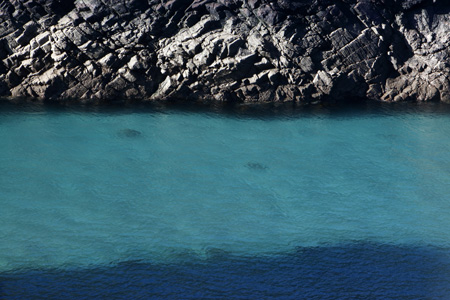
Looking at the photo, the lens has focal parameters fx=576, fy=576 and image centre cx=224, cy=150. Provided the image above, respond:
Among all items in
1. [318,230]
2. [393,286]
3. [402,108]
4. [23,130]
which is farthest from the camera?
[402,108]

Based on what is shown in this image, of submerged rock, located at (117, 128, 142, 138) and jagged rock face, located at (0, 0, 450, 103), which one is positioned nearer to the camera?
submerged rock, located at (117, 128, 142, 138)

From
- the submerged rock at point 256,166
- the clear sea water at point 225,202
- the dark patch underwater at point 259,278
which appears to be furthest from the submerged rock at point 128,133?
the dark patch underwater at point 259,278

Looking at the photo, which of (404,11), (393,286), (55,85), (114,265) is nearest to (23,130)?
(55,85)

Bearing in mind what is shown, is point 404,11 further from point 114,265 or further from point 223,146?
point 114,265

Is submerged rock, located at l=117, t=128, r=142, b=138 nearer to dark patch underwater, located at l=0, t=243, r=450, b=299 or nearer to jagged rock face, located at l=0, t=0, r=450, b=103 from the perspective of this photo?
jagged rock face, located at l=0, t=0, r=450, b=103

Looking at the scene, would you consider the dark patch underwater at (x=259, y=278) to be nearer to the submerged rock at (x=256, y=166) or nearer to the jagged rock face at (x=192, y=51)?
the submerged rock at (x=256, y=166)

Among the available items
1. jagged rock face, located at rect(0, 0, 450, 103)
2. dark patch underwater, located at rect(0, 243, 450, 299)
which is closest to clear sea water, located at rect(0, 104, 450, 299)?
dark patch underwater, located at rect(0, 243, 450, 299)

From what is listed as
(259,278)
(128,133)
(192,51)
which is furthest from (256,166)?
(192,51)
